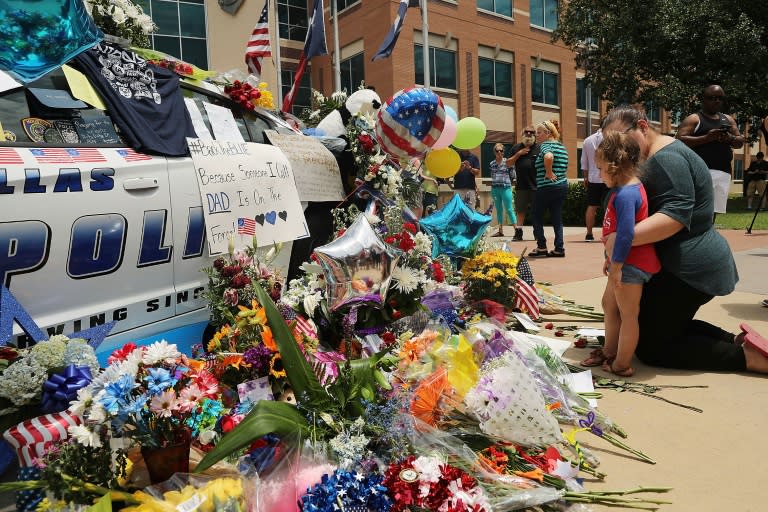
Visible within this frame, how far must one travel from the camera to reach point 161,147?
9.44ft

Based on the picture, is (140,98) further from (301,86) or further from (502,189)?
(301,86)

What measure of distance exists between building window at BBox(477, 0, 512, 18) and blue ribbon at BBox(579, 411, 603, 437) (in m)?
24.3

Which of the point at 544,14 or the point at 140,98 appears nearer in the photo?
the point at 140,98

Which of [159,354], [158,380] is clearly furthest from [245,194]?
[158,380]

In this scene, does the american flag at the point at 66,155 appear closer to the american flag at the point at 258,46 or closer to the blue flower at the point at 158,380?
the blue flower at the point at 158,380

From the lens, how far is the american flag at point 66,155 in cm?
235

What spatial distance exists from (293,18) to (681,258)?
24647mm

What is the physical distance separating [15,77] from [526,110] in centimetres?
2526

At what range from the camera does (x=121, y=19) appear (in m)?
3.39

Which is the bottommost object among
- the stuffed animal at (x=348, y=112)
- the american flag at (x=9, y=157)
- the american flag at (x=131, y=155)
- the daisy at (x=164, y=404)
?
the daisy at (x=164, y=404)

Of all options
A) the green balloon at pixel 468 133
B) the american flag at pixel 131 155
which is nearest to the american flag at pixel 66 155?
the american flag at pixel 131 155

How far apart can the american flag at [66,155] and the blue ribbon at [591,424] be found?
255 cm

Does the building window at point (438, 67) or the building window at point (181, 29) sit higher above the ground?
the building window at point (181, 29)

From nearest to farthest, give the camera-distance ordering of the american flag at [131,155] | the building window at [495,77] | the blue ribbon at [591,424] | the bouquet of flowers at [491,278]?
1. the blue ribbon at [591,424]
2. the american flag at [131,155]
3. the bouquet of flowers at [491,278]
4. the building window at [495,77]
